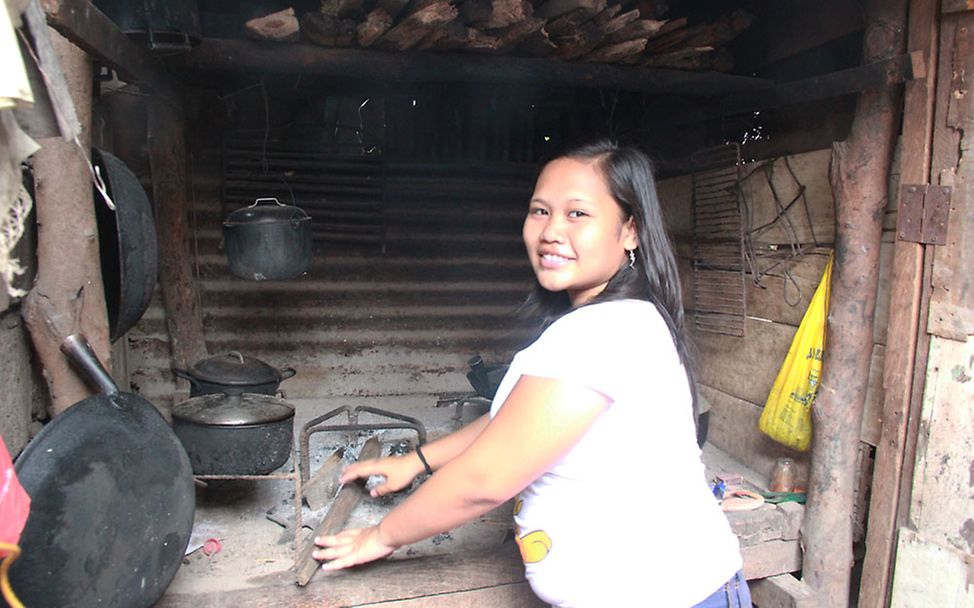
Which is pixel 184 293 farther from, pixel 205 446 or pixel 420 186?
pixel 205 446

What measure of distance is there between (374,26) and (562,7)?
2.82 ft

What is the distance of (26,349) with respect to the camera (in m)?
2.44

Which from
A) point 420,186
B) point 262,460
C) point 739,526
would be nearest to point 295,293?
point 420,186

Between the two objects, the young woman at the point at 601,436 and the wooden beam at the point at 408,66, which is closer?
the young woman at the point at 601,436

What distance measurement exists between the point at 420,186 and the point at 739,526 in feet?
11.8

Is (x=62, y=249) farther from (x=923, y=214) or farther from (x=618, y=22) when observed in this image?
(x=923, y=214)

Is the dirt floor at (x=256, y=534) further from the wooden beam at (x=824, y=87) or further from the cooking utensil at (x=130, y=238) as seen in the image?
the wooden beam at (x=824, y=87)

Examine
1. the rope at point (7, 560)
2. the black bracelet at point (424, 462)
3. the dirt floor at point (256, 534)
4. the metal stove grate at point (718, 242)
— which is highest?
the metal stove grate at point (718, 242)

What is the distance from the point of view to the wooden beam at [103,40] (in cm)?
198

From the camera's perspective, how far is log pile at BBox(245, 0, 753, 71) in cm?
282

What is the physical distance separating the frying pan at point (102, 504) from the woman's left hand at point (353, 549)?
483 millimetres

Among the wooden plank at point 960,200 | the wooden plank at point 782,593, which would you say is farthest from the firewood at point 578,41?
the wooden plank at point 782,593

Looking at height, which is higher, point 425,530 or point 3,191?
point 3,191

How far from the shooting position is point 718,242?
161 inches
